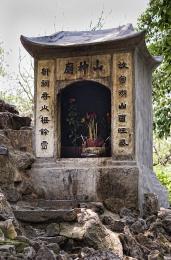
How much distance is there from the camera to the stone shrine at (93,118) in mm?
8188

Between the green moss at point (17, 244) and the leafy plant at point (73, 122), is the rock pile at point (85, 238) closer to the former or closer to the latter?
the green moss at point (17, 244)

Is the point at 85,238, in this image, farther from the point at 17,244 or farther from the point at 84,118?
the point at 84,118

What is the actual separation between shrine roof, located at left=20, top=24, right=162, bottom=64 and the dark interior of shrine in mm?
768

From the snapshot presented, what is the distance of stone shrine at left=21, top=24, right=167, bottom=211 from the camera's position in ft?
26.9

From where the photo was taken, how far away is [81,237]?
18.6 ft

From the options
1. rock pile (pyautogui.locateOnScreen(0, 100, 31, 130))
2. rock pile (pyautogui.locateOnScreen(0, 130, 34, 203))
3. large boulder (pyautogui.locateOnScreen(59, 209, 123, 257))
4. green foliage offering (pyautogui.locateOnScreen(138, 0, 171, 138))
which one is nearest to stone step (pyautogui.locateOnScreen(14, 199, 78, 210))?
rock pile (pyautogui.locateOnScreen(0, 130, 34, 203))

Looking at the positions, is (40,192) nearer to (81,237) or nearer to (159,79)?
(81,237)

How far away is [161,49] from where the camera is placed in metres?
10.2

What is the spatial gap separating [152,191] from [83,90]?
2.45 m

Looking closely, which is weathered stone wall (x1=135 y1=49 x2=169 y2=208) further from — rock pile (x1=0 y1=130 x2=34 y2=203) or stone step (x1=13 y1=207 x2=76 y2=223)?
stone step (x1=13 y1=207 x2=76 y2=223)

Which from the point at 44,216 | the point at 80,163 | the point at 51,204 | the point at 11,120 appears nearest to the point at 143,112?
the point at 80,163

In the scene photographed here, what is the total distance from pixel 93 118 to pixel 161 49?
2328mm

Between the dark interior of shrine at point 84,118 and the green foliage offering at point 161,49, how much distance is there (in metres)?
1.52

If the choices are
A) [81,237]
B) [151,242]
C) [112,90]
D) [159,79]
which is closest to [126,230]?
[151,242]
